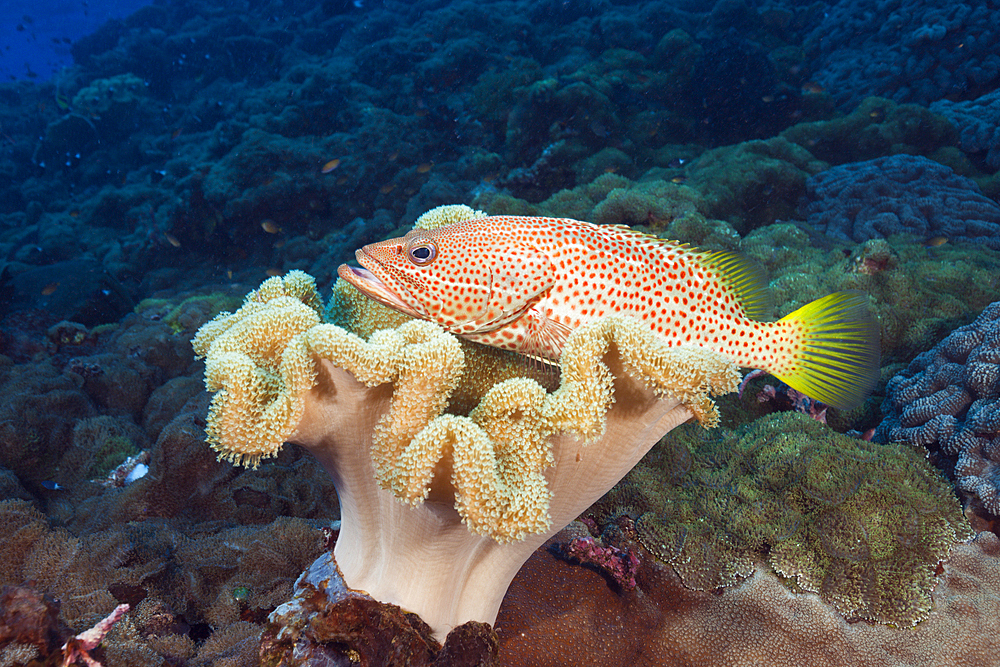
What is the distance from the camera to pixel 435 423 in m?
1.43

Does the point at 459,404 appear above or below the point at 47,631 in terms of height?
above

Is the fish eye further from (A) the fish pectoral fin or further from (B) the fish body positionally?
(A) the fish pectoral fin

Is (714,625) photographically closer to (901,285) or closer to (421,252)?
(421,252)

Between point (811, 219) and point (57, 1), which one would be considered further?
point (57, 1)

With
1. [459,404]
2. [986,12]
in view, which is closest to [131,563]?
[459,404]

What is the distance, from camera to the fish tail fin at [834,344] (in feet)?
6.86

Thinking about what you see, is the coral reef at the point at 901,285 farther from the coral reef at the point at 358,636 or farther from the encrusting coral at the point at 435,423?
the coral reef at the point at 358,636

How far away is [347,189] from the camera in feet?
48.5

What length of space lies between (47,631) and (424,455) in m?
1.30

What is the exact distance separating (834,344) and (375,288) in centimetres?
198

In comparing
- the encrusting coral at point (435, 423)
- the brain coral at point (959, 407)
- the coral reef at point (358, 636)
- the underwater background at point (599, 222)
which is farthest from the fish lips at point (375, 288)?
the brain coral at point (959, 407)

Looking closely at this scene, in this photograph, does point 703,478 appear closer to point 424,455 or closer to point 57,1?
point 424,455

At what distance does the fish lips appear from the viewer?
1.92 m

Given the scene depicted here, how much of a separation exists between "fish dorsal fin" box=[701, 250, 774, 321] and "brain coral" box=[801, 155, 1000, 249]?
7042 millimetres
